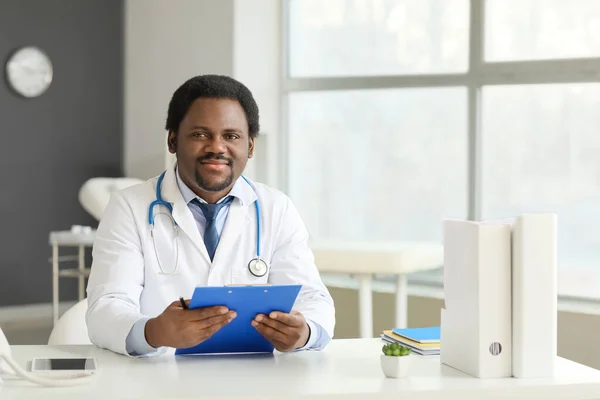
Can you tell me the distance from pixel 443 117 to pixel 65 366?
382 centimetres

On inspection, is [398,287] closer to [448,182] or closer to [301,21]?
[448,182]

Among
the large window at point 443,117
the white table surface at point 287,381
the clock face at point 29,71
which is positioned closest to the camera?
the white table surface at point 287,381

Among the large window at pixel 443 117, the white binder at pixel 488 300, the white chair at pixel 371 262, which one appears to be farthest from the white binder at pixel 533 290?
the large window at pixel 443 117

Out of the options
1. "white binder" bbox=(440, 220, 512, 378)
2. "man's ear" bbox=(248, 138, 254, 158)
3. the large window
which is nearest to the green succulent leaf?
"white binder" bbox=(440, 220, 512, 378)

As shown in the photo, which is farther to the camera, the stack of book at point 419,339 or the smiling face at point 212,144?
the smiling face at point 212,144

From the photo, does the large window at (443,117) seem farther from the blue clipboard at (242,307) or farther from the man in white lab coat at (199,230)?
the blue clipboard at (242,307)

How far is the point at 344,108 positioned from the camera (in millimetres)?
5684

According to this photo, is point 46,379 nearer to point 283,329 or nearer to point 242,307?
point 242,307

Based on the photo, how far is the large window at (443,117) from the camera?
4.75 m

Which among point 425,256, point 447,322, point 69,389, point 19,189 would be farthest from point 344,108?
point 69,389

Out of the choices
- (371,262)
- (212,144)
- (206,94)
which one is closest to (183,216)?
(212,144)

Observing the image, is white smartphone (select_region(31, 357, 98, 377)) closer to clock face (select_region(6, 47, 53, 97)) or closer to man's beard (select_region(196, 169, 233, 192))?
man's beard (select_region(196, 169, 233, 192))

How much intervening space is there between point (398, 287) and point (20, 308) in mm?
3146

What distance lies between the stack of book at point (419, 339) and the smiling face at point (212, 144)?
55cm
